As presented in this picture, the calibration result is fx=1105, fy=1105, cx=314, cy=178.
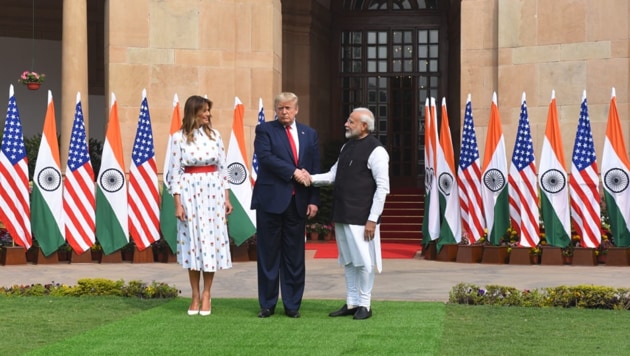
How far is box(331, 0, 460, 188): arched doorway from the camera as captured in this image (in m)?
29.0

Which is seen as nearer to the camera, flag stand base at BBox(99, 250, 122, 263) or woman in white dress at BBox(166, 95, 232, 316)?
woman in white dress at BBox(166, 95, 232, 316)

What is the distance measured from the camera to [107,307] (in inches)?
429

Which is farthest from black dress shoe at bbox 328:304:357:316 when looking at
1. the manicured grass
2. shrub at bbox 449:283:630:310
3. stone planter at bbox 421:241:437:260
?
stone planter at bbox 421:241:437:260

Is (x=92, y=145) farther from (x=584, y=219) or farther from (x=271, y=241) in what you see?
(x=271, y=241)

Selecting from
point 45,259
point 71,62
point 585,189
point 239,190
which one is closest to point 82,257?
point 45,259

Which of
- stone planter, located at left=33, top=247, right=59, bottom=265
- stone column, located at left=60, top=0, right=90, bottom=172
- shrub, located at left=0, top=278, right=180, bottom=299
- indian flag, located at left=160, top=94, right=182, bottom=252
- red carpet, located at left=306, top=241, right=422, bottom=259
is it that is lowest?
red carpet, located at left=306, top=241, right=422, bottom=259

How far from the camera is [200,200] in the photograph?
10.3 metres

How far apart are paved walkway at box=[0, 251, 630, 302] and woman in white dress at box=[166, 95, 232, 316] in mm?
2060

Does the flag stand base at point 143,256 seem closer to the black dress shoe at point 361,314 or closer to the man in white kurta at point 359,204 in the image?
the man in white kurta at point 359,204

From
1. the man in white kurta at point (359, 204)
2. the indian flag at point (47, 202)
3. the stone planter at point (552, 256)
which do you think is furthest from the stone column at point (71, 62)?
the man in white kurta at point (359, 204)

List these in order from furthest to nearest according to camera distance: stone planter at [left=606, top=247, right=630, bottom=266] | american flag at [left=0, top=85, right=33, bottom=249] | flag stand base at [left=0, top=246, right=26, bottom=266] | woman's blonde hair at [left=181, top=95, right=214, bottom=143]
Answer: flag stand base at [left=0, top=246, right=26, bottom=266]
american flag at [left=0, top=85, right=33, bottom=249]
stone planter at [left=606, top=247, right=630, bottom=266]
woman's blonde hair at [left=181, top=95, right=214, bottom=143]

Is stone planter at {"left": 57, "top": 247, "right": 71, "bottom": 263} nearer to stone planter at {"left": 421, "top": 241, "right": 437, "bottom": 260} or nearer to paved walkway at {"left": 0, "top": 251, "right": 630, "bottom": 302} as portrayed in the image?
paved walkway at {"left": 0, "top": 251, "right": 630, "bottom": 302}

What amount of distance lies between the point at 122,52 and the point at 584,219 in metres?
8.90

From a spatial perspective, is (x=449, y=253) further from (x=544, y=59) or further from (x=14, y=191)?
(x=14, y=191)
